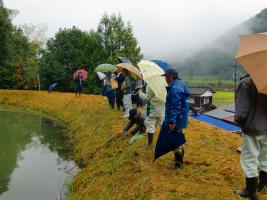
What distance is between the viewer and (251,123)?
6152mm

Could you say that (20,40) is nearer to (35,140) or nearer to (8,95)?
(8,95)

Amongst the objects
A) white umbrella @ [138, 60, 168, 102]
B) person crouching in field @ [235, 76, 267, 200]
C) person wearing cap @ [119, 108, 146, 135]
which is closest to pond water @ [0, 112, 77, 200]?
person wearing cap @ [119, 108, 146, 135]

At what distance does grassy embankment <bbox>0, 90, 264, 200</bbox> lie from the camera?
24.4 ft

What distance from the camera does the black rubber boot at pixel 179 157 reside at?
8477mm

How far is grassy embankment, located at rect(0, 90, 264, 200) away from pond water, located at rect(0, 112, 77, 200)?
695mm

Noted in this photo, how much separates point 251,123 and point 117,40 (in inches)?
1656

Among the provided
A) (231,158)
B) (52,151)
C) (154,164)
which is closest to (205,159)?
(231,158)

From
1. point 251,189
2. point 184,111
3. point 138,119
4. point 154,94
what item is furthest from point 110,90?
point 251,189

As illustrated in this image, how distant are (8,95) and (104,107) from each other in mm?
16363

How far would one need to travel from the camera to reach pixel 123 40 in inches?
1868

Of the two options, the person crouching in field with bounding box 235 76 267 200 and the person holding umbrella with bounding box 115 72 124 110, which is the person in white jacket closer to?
the person crouching in field with bounding box 235 76 267 200

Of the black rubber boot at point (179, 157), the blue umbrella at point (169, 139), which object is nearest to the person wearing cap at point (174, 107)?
the blue umbrella at point (169, 139)

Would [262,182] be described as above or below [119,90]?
below

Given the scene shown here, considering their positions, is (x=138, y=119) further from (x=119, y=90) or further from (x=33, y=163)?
(x=119, y=90)
